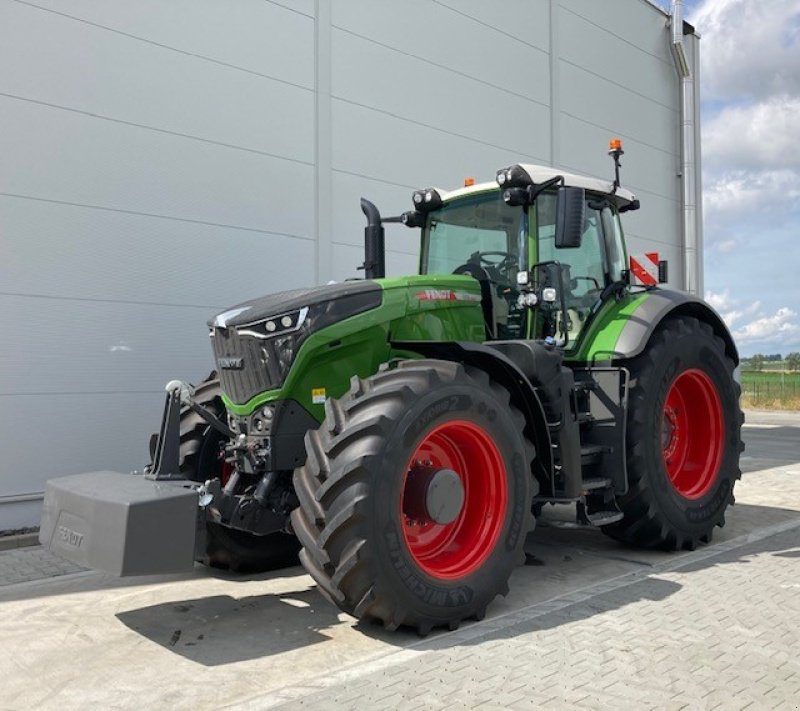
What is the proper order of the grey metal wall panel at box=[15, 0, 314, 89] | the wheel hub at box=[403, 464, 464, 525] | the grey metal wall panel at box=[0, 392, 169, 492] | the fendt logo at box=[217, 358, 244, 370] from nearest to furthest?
the wheel hub at box=[403, 464, 464, 525] → the fendt logo at box=[217, 358, 244, 370] → the grey metal wall panel at box=[0, 392, 169, 492] → the grey metal wall panel at box=[15, 0, 314, 89]

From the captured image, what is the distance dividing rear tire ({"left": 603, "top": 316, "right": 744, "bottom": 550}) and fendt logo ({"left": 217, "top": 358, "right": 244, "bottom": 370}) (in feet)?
8.98

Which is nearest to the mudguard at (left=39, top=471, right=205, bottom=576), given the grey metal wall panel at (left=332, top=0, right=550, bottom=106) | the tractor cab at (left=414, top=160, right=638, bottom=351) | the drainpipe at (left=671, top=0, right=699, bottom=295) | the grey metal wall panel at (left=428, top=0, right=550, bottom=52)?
the tractor cab at (left=414, top=160, right=638, bottom=351)

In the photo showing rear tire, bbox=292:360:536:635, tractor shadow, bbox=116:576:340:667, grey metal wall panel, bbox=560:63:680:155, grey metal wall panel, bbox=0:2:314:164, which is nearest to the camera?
rear tire, bbox=292:360:536:635

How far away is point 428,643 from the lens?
12.7 ft

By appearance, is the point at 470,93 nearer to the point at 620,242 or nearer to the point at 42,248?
the point at 620,242

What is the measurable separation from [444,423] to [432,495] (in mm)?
373

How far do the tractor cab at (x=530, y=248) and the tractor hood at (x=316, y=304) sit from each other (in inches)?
44.8

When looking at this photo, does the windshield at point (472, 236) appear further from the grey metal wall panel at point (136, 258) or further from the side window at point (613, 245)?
the grey metal wall panel at point (136, 258)

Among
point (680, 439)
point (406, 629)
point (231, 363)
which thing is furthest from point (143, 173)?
point (680, 439)

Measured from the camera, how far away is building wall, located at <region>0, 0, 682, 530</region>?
6.71m

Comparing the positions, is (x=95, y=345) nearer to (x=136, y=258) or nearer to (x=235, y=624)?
(x=136, y=258)

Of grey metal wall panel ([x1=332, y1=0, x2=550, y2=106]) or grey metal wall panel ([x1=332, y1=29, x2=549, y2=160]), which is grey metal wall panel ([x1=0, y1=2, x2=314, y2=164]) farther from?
grey metal wall panel ([x1=332, y1=0, x2=550, y2=106])

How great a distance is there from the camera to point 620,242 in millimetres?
6188

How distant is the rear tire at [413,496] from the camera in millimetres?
3699
